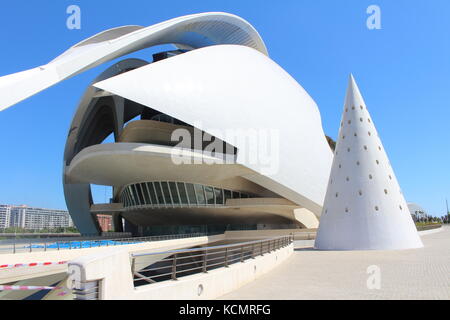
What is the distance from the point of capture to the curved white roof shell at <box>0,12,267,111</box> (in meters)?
16.5

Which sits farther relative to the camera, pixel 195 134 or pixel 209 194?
pixel 209 194

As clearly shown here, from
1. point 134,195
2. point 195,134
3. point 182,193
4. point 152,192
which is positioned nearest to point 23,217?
point 134,195

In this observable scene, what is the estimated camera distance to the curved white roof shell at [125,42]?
16.5 metres

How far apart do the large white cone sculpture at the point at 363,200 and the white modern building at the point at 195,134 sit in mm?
8357

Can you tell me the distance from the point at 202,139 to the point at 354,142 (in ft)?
40.5

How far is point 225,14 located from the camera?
112ft

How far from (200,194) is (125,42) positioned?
13.1 metres

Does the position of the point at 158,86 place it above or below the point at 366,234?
above

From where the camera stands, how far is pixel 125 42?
2336 centimetres

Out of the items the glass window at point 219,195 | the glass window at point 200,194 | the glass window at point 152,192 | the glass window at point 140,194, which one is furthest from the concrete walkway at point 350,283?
the glass window at point 140,194

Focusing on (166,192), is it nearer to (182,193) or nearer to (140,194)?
(182,193)

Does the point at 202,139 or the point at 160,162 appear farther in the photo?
the point at 202,139
